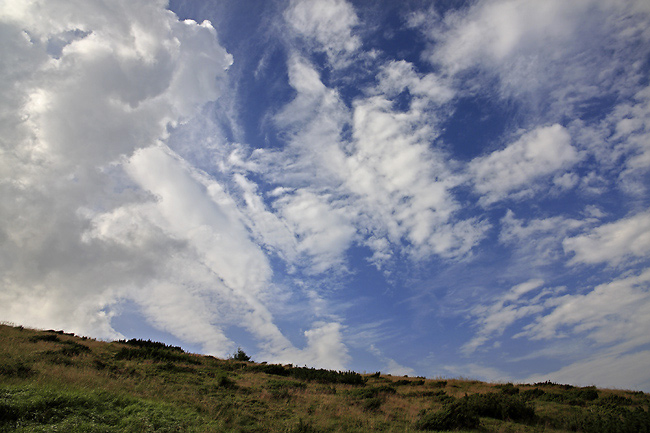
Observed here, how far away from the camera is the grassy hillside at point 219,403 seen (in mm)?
11320

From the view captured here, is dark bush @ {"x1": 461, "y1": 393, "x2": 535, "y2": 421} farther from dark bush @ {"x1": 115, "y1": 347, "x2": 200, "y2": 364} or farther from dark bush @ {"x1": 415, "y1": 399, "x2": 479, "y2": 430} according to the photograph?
dark bush @ {"x1": 115, "y1": 347, "x2": 200, "y2": 364}

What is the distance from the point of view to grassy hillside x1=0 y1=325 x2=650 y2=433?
1132 cm

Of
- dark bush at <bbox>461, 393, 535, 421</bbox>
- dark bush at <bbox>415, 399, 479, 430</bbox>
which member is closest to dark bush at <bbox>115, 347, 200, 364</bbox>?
dark bush at <bbox>415, 399, 479, 430</bbox>

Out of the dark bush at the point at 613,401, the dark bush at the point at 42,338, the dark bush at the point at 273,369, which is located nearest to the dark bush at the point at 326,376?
the dark bush at the point at 273,369

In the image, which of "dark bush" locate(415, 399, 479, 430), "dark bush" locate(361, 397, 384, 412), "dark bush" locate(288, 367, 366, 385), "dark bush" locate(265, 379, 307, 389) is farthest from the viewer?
"dark bush" locate(288, 367, 366, 385)

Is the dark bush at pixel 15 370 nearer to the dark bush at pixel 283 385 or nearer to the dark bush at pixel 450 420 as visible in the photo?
the dark bush at pixel 283 385

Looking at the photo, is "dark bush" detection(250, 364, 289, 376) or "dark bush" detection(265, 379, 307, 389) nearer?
"dark bush" detection(265, 379, 307, 389)

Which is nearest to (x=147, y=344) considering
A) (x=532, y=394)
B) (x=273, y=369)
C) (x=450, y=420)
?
(x=273, y=369)

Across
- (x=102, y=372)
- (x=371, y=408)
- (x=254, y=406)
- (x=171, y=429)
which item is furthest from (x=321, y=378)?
(x=171, y=429)

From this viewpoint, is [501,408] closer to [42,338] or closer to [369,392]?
[369,392]

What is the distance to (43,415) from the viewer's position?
10.4m

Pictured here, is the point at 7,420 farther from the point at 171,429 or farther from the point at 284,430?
the point at 284,430

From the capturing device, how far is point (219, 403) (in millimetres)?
15977

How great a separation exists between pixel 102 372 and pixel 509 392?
1023 inches
